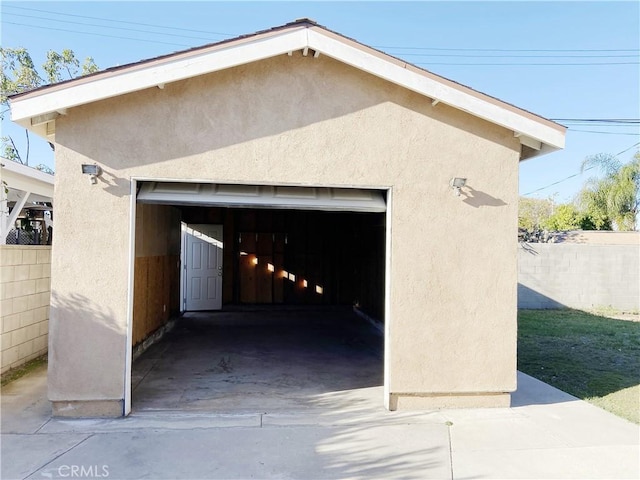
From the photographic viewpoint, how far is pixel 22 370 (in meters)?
6.82

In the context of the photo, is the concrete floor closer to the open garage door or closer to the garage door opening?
the garage door opening

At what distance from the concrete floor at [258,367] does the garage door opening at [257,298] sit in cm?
2

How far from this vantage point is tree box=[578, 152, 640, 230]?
2427 cm

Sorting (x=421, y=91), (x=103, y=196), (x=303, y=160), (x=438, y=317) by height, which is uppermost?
(x=421, y=91)

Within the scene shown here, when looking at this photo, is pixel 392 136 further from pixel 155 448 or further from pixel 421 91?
pixel 155 448

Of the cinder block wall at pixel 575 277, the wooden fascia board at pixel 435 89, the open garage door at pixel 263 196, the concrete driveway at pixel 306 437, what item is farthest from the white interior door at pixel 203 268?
the cinder block wall at pixel 575 277

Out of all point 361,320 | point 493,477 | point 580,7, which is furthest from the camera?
point 580,7

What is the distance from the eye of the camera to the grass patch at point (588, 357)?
629 centimetres

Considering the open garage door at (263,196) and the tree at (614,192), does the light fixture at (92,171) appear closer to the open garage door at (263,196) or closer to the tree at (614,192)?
the open garage door at (263,196)

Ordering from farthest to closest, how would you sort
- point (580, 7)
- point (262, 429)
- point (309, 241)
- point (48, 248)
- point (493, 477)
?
1. point (309, 241)
2. point (580, 7)
3. point (48, 248)
4. point (262, 429)
5. point (493, 477)

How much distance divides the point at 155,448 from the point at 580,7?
15.9 m

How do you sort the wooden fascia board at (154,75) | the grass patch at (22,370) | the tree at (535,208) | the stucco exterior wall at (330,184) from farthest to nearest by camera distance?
the tree at (535,208)
the grass patch at (22,370)
the stucco exterior wall at (330,184)
the wooden fascia board at (154,75)

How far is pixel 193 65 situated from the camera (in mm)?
5055

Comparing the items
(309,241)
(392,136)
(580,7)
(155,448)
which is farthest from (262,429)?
(580,7)
